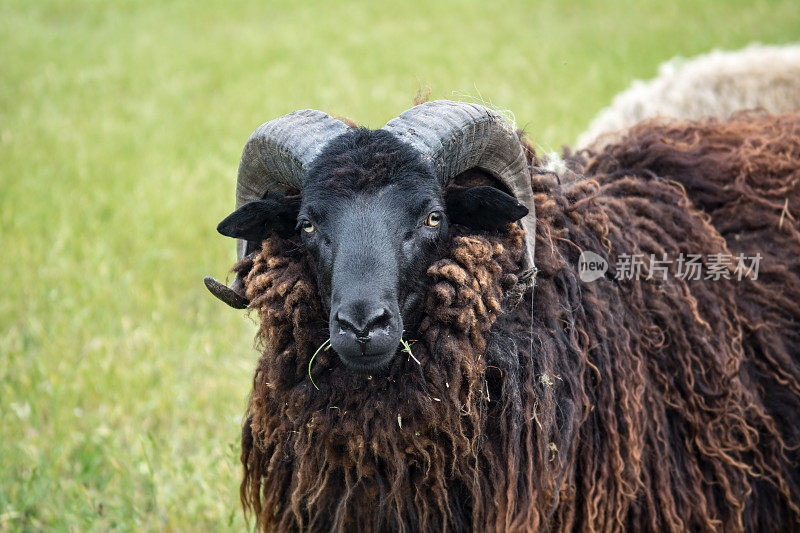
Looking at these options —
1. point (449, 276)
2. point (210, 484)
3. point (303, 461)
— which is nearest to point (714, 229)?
point (449, 276)

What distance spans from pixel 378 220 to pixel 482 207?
1.61ft

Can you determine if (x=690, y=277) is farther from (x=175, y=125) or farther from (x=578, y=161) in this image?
(x=175, y=125)

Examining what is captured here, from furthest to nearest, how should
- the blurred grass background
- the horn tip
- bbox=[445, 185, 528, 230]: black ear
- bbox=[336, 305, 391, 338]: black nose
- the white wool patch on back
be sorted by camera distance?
the white wool patch on back
the blurred grass background
the horn tip
bbox=[445, 185, 528, 230]: black ear
bbox=[336, 305, 391, 338]: black nose

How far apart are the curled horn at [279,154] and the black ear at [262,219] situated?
4.0 inches

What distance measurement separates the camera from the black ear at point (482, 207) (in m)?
2.99

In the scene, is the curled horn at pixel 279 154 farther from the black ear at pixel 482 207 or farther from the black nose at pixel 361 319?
the black nose at pixel 361 319

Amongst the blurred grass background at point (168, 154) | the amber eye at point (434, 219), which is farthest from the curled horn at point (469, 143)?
the blurred grass background at point (168, 154)

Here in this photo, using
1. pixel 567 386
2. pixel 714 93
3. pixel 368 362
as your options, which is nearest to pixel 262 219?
pixel 368 362

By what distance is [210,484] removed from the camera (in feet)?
14.9

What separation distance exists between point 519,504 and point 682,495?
2.90 ft

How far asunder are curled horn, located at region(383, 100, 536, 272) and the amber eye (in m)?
0.19

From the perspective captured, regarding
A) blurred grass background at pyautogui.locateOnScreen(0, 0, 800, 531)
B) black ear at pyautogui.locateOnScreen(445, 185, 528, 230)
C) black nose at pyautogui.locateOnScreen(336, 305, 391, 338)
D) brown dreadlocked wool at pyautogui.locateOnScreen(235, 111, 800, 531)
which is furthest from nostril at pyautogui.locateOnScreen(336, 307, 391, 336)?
blurred grass background at pyautogui.locateOnScreen(0, 0, 800, 531)

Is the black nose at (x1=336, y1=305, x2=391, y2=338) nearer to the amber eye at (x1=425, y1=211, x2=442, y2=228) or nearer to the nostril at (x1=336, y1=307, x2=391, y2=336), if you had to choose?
the nostril at (x1=336, y1=307, x2=391, y2=336)

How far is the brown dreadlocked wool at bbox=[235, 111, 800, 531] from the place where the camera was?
3.01 metres
